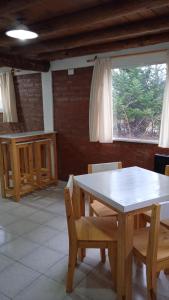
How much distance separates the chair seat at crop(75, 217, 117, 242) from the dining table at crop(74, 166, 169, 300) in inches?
5.3

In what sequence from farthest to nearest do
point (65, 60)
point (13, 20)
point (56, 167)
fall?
1. point (56, 167)
2. point (65, 60)
3. point (13, 20)

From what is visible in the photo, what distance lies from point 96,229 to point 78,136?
234 cm

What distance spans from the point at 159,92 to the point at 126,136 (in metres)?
0.77

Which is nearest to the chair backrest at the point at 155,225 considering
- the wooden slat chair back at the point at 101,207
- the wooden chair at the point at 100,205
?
the wooden slat chair back at the point at 101,207

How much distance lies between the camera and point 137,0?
1.85 m

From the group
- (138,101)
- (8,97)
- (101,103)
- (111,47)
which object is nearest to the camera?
(111,47)

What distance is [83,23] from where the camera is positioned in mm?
2199

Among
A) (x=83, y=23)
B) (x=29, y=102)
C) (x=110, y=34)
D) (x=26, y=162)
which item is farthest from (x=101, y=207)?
(x=29, y=102)

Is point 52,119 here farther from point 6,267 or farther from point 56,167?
point 6,267

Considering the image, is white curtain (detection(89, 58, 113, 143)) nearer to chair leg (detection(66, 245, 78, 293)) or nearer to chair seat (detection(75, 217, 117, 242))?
chair seat (detection(75, 217, 117, 242))

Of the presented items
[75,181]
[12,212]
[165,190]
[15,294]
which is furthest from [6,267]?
[165,190]

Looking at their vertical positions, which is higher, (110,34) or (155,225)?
(110,34)

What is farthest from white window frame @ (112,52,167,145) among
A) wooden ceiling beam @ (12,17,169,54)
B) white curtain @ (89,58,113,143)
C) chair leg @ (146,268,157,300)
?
chair leg @ (146,268,157,300)

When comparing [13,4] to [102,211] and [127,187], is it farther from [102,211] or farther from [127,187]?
[102,211]
